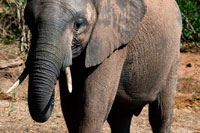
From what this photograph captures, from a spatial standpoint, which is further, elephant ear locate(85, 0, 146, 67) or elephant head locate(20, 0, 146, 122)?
elephant ear locate(85, 0, 146, 67)

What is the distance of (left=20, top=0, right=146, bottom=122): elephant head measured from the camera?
305cm

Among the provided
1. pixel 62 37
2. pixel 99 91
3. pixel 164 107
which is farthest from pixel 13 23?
pixel 62 37

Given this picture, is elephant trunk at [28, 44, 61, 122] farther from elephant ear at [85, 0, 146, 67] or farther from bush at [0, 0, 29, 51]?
bush at [0, 0, 29, 51]

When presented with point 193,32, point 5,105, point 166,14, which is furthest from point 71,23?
point 193,32

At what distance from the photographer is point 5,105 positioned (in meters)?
6.66

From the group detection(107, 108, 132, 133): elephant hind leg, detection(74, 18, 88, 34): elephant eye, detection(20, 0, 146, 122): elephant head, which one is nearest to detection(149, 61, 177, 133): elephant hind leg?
detection(107, 108, 132, 133): elephant hind leg

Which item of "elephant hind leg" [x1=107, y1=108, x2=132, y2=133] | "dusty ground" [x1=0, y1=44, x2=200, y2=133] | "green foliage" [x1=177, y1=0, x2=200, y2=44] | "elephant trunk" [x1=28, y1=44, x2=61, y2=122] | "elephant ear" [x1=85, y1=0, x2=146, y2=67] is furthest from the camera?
"green foliage" [x1=177, y1=0, x2=200, y2=44]

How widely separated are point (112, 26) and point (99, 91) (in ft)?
1.60

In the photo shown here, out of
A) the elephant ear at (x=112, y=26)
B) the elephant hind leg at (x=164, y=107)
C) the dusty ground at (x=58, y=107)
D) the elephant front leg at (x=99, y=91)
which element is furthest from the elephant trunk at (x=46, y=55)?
the dusty ground at (x=58, y=107)

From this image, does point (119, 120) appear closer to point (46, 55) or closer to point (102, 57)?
point (102, 57)

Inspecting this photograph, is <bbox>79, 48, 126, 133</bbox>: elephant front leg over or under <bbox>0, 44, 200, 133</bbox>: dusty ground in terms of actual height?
over

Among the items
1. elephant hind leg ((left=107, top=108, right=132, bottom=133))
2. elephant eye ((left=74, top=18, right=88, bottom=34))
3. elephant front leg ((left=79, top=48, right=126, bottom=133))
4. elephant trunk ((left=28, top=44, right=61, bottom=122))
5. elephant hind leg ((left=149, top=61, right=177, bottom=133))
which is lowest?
elephant hind leg ((left=107, top=108, right=132, bottom=133))

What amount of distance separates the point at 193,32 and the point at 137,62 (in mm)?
5107

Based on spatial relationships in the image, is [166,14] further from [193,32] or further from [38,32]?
[193,32]
